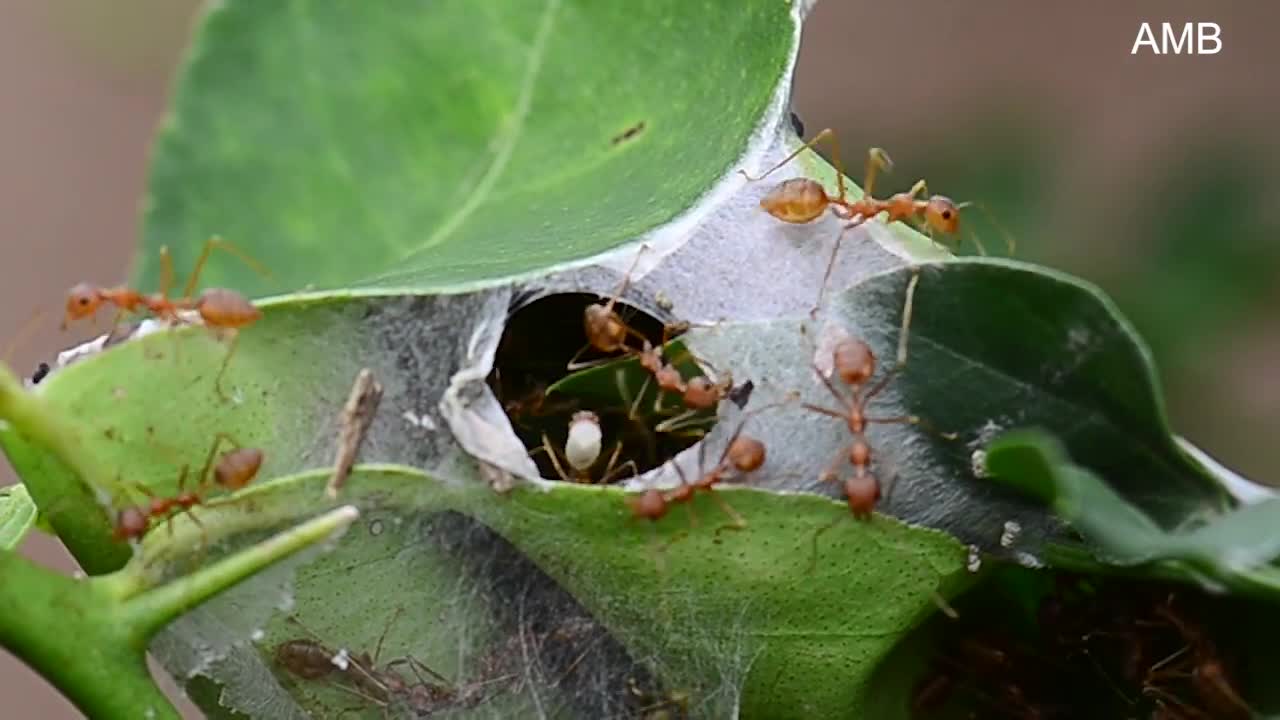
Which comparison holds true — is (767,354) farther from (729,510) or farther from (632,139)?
(632,139)

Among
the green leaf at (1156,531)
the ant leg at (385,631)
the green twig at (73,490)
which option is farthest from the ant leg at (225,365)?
the green leaf at (1156,531)

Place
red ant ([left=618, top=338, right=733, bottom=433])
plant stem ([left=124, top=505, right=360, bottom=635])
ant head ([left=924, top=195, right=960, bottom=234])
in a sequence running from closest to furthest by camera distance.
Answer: plant stem ([left=124, top=505, right=360, bottom=635]), red ant ([left=618, top=338, right=733, bottom=433]), ant head ([left=924, top=195, right=960, bottom=234])

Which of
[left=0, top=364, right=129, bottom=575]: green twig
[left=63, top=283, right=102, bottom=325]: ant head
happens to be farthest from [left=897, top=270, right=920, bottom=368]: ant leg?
[left=63, top=283, right=102, bottom=325]: ant head

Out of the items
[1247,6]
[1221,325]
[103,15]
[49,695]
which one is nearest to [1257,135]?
[1221,325]

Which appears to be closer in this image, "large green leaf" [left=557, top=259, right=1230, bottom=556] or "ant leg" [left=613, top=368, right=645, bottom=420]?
"large green leaf" [left=557, top=259, right=1230, bottom=556]

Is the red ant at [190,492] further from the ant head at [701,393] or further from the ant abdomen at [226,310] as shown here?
the ant head at [701,393]

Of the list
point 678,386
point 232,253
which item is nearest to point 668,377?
point 678,386

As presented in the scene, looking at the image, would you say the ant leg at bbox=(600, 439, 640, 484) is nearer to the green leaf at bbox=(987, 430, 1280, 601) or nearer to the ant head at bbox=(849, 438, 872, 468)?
the ant head at bbox=(849, 438, 872, 468)
